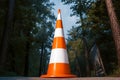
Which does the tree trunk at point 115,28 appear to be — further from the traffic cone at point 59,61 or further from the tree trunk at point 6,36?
A: the tree trunk at point 6,36

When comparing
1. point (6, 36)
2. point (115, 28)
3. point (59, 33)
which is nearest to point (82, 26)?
point (6, 36)

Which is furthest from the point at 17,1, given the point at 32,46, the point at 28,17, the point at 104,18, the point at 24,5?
the point at 32,46

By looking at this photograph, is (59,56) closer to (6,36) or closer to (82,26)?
A: (6,36)

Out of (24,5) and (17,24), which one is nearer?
(24,5)

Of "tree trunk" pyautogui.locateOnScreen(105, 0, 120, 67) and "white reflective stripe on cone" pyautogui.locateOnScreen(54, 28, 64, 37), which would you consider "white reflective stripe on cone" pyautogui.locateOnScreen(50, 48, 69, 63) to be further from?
"tree trunk" pyautogui.locateOnScreen(105, 0, 120, 67)

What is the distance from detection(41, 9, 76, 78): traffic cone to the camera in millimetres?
5348

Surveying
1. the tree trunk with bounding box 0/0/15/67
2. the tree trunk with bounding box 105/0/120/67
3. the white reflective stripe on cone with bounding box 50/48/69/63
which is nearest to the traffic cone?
the white reflective stripe on cone with bounding box 50/48/69/63

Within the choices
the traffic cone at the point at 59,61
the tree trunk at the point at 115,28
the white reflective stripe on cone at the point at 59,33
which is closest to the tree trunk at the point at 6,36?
the tree trunk at the point at 115,28

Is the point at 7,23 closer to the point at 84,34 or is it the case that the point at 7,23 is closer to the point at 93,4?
the point at 93,4

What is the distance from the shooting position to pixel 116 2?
17.0 metres

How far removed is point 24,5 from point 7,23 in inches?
183

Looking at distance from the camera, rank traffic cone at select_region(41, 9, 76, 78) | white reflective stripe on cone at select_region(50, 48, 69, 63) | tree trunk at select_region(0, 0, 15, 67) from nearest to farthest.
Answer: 1. traffic cone at select_region(41, 9, 76, 78)
2. white reflective stripe on cone at select_region(50, 48, 69, 63)
3. tree trunk at select_region(0, 0, 15, 67)

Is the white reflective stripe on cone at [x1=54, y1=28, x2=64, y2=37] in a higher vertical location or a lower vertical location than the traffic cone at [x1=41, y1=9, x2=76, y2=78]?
higher

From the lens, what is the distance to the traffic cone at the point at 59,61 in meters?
5.35
